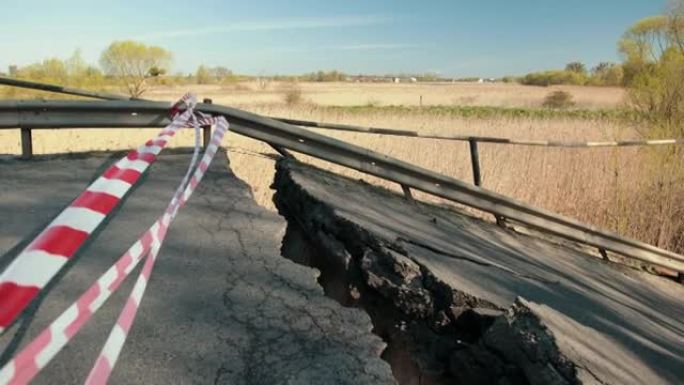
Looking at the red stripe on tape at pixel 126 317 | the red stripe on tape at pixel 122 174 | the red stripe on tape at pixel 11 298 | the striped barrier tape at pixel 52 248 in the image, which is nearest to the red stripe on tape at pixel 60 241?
the striped barrier tape at pixel 52 248

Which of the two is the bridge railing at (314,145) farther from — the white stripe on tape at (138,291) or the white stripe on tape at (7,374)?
the white stripe on tape at (7,374)

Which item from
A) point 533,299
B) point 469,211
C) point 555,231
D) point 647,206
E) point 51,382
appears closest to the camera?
point 51,382

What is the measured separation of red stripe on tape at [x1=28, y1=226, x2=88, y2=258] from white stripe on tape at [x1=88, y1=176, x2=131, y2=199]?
13.9 inches

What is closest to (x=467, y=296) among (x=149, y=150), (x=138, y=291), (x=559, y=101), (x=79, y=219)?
(x=149, y=150)

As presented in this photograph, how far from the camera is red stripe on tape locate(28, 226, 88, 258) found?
170 centimetres

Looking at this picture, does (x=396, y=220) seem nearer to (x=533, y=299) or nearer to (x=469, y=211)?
(x=533, y=299)

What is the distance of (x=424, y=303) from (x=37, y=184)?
348 centimetres

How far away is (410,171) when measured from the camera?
6051 millimetres

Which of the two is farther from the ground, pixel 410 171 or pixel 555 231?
pixel 410 171

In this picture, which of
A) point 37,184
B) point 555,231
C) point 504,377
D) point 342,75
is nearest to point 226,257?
point 504,377

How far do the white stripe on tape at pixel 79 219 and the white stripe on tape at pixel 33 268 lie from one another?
18 centimetres

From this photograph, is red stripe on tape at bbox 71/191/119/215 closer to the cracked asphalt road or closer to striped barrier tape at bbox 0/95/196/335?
striped barrier tape at bbox 0/95/196/335

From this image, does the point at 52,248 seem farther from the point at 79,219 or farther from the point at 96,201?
the point at 96,201

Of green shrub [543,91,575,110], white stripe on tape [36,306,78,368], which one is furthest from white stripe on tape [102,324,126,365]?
green shrub [543,91,575,110]
